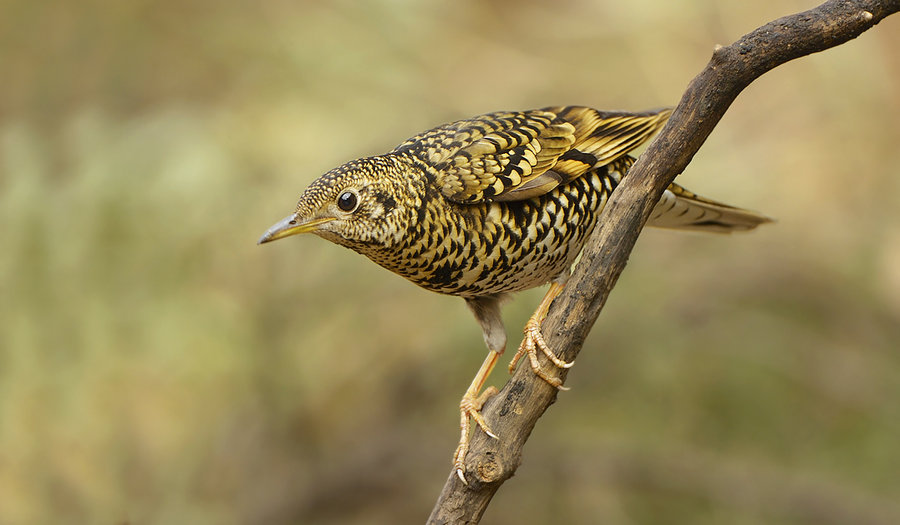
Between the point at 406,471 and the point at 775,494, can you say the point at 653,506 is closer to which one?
the point at 775,494

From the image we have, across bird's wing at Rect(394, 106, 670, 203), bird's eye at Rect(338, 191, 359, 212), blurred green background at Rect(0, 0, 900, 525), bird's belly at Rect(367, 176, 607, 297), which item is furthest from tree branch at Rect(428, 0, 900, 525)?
blurred green background at Rect(0, 0, 900, 525)

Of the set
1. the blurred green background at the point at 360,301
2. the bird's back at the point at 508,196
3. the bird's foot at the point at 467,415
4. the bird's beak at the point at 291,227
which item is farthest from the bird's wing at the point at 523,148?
the blurred green background at the point at 360,301

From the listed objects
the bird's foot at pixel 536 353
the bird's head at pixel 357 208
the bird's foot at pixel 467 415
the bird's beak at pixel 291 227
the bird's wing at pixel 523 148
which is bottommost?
the bird's foot at pixel 467 415

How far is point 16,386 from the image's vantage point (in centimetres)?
623

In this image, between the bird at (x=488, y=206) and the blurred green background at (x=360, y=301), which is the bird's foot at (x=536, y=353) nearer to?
the bird at (x=488, y=206)

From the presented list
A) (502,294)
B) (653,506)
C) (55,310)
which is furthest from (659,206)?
(55,310)

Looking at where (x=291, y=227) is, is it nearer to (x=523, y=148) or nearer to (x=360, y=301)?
(x=523, y=148)

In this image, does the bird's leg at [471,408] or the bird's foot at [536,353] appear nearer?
the bird's foot at [536,353]

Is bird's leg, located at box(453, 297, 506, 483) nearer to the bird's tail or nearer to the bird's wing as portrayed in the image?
the bird's wing

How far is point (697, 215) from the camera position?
12.6ft

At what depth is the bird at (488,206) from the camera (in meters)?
2.95

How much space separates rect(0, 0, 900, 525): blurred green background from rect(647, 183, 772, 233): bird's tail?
7.81 feet

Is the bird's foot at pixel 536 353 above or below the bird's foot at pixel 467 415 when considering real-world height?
above

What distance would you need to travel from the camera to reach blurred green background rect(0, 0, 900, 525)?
636cm
